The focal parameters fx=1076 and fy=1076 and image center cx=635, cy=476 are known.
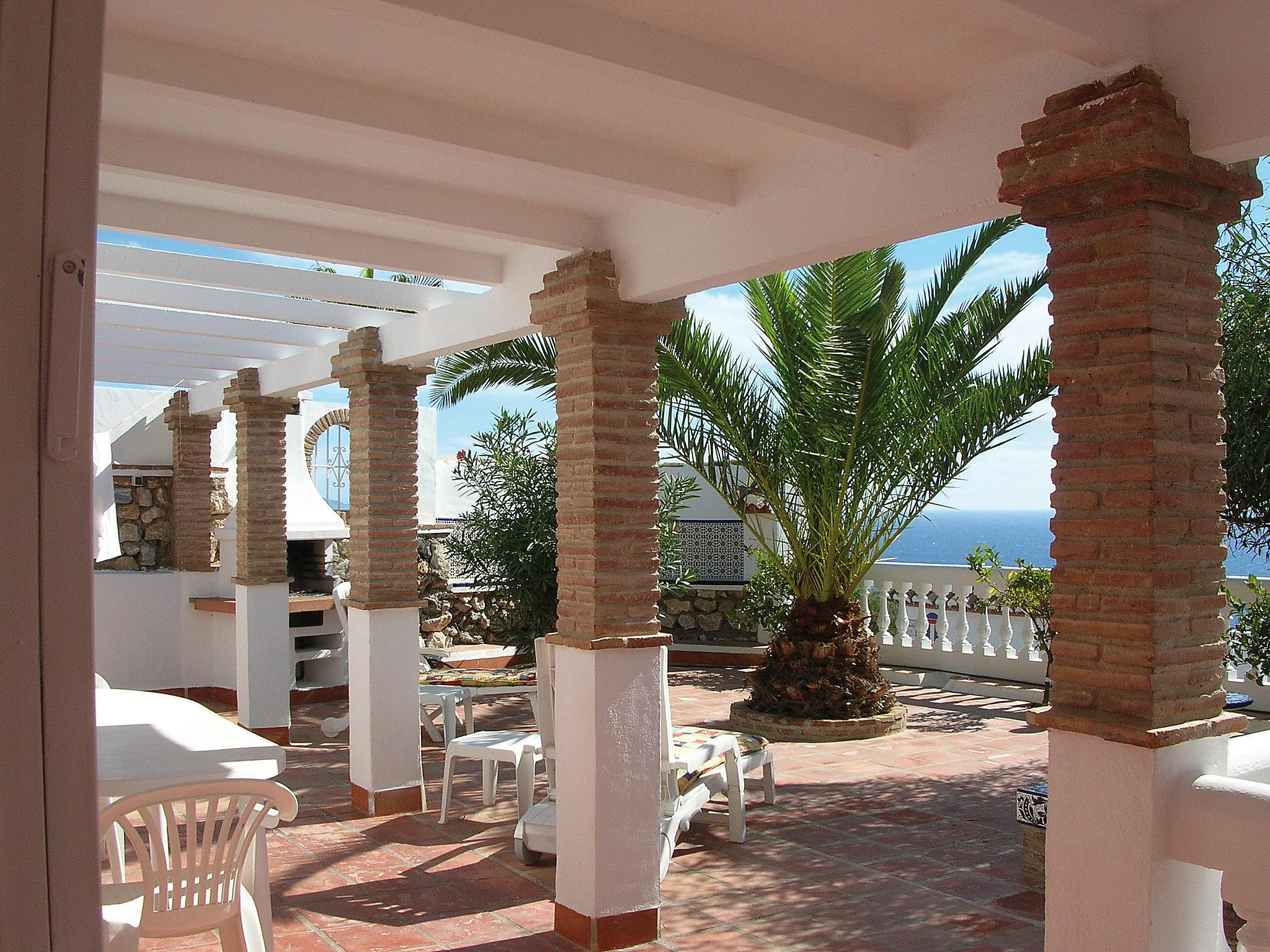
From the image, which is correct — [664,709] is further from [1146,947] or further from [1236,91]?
[1236,91]

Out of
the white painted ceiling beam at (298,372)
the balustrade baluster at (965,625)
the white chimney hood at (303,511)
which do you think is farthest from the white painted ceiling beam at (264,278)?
the balustrade baluster at (965,625)

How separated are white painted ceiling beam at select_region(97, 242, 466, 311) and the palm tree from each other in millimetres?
2820

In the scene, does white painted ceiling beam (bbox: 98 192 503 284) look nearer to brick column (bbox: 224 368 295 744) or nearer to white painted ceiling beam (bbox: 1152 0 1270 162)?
white painted ceiling beam (bbox: 1152 0 1270 162)

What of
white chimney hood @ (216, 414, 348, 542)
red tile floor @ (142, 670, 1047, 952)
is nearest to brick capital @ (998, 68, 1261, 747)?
red tile floor @ (142, 670, 1047, 952)

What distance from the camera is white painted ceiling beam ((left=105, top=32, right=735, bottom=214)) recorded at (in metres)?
Answer: 3.48

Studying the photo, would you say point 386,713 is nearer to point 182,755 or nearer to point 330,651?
point 182,755

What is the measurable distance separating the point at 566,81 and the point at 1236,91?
2.09 metres

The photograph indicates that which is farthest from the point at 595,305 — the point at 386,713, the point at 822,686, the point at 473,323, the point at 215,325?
the point at 822,686

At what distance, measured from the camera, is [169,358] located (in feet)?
31.8

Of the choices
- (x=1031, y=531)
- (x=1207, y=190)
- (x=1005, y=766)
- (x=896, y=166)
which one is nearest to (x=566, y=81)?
(x=896, y=166)

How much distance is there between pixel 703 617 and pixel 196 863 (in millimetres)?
10837

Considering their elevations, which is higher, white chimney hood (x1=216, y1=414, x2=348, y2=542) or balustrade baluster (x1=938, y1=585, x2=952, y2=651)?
white chimney hood (x1=216, y1=414, x2=348, y2=542)

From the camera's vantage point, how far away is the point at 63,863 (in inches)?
32.9

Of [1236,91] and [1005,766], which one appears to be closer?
[1236,91]
